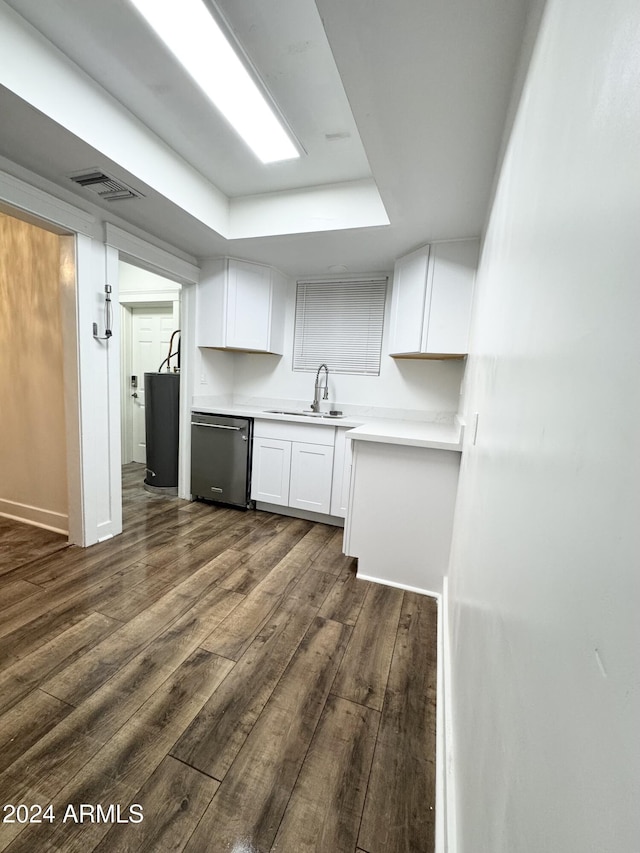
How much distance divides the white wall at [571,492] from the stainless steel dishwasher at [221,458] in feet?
8.45

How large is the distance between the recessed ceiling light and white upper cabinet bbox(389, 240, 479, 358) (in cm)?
114

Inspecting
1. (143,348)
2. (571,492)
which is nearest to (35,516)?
(143,348)

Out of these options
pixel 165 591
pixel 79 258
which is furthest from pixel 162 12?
pixel 165 591

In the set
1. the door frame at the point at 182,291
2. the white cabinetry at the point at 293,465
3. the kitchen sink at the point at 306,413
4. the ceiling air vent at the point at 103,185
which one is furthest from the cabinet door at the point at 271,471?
the ceiling air vent at the point at 103,185

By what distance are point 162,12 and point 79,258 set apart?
1343 mm

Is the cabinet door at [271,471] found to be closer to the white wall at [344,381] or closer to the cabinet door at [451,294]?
the white wall at [344,381]

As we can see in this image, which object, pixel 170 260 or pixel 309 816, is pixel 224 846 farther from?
pixel 170 260

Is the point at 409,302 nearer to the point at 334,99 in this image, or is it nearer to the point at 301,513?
the point at 334,99

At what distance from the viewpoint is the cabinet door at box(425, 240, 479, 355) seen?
2.40 metres

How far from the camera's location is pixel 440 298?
8.11ft

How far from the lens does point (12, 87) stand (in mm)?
1329

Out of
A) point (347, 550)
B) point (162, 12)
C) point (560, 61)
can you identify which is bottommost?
point (347, 550)

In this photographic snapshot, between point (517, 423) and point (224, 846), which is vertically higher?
point (517, 423)

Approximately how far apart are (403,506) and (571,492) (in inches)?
68.6
